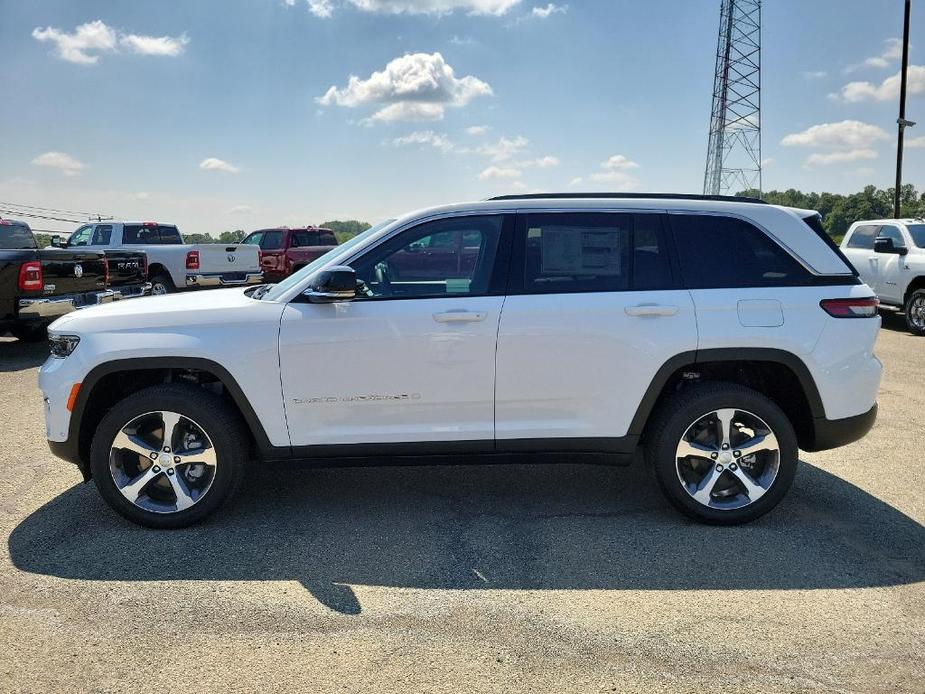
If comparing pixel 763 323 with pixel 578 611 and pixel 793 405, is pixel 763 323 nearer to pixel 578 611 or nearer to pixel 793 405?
pixel 793 405

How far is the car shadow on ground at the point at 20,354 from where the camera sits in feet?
30.2

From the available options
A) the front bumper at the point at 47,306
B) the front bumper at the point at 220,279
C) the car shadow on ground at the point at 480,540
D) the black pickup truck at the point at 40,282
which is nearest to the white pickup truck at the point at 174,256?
the front bumper at the point at 220,279

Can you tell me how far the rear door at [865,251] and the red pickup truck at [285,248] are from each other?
12799mm

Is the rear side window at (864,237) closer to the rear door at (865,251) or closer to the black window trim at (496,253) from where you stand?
the rear door at (865,251)

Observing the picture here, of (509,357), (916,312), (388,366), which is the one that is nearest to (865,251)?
(916,312)

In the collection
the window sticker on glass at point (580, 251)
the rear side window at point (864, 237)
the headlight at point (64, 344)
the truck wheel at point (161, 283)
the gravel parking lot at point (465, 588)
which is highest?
the rear side window at point (864, 237)

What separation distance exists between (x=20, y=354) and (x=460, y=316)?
349 inches

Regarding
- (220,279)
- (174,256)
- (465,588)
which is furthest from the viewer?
(220,279)

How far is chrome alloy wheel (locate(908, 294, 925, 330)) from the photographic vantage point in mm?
11844

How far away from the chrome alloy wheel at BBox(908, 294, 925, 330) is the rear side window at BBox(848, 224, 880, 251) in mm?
1453

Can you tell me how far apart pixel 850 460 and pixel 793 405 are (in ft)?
4.92

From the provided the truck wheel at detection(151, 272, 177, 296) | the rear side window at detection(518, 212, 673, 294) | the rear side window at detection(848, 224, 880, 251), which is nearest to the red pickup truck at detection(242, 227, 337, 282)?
the truck wheel at detection(151, 272, 177, 296)

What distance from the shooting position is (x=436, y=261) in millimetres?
4090

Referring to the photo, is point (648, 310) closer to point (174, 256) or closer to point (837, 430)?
point (837, 430)
